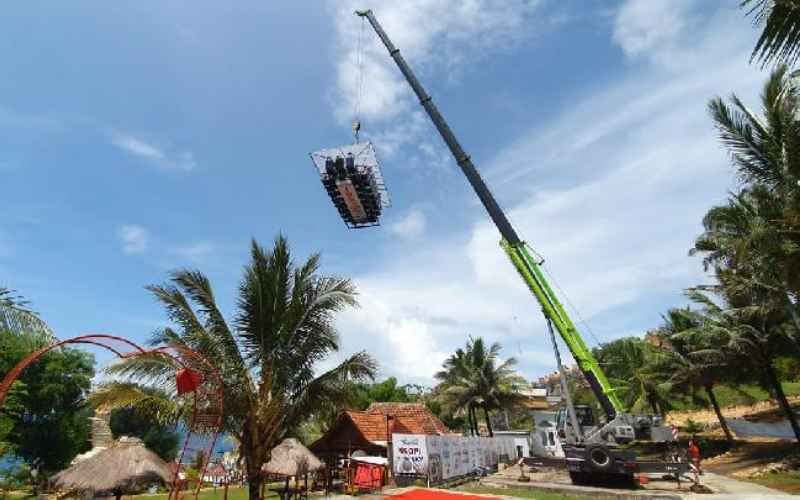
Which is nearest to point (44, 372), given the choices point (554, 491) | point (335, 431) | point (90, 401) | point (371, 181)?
point (335, 431)

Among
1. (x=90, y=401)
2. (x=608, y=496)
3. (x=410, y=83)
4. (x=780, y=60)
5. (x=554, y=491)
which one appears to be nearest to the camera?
(x=780, y=60)

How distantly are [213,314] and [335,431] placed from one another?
13502mm

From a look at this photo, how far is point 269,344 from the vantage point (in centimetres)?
1309

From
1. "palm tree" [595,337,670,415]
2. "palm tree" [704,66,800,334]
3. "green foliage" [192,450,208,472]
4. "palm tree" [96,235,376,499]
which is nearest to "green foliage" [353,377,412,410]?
"green foliage" [192,450,208,472]

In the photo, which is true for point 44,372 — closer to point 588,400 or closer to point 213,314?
point 213,314

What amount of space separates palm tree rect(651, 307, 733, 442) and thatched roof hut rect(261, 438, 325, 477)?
22.0m

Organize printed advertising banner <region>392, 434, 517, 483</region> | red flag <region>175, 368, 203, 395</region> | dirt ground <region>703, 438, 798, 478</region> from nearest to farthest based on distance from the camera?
red flag <region>175, 368, 203, 395</region>
printed advertising banner <region>392, 434, 517, 483</region>
dirt ground <region>703, 438, 798, 478</region>

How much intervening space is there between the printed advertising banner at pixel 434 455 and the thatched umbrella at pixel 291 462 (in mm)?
3422

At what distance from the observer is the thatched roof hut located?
56.0 ft

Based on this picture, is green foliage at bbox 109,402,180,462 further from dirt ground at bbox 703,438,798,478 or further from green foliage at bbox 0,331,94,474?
dirt ground at bbox 703,438,798,478

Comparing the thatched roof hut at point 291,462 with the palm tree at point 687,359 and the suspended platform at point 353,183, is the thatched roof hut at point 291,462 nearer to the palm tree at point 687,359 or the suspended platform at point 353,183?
the suspended platform at point 353,183

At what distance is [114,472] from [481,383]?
78.0 feet

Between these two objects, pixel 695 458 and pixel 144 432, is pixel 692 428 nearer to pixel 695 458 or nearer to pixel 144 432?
pixel 695 458

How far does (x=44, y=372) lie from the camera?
3466 centimetres
